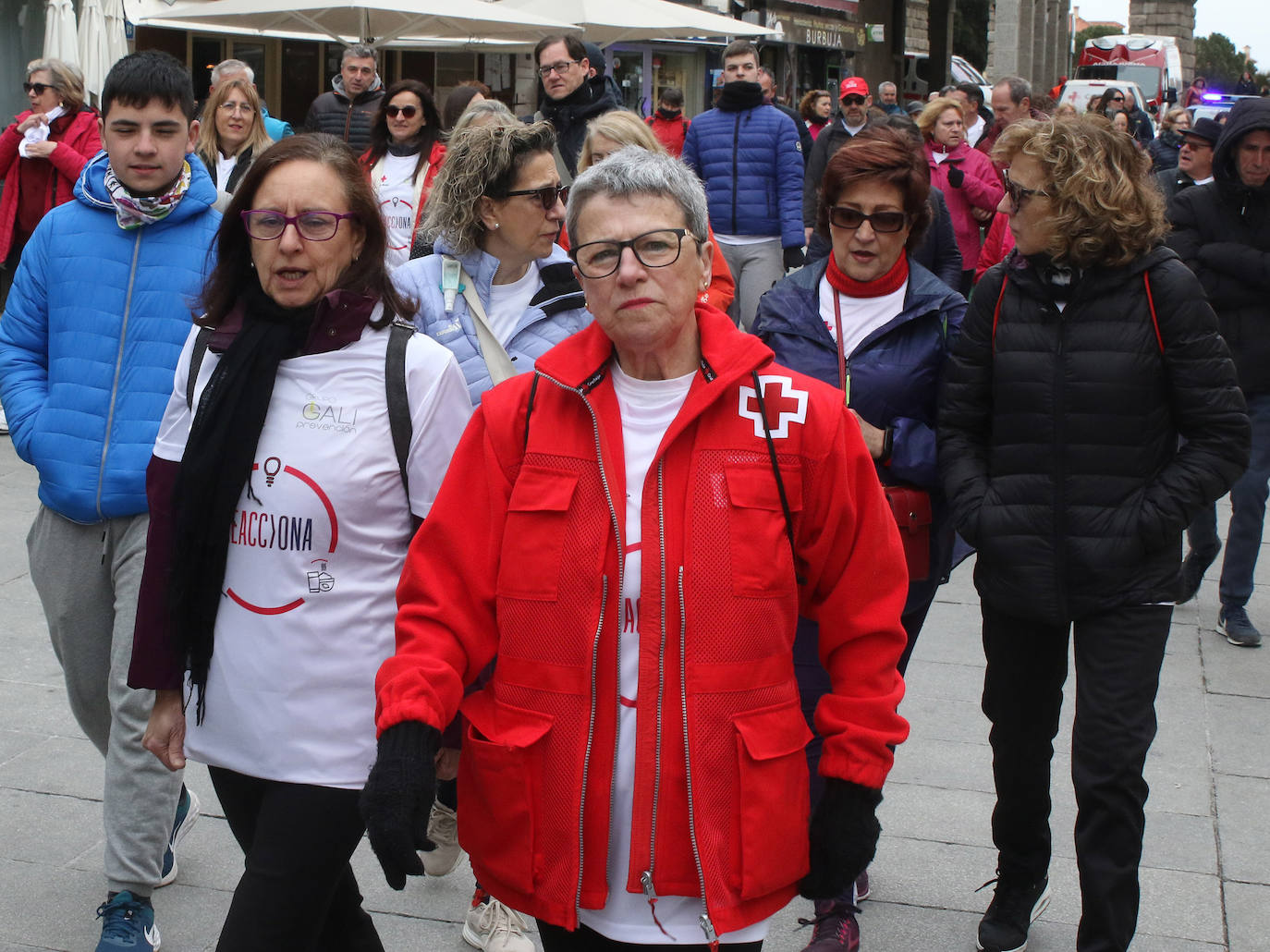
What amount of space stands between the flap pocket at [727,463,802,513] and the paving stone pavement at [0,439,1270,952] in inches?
75.2

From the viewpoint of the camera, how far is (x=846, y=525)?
2529 mm

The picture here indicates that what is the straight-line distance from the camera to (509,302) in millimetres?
4004

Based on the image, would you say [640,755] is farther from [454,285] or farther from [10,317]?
[10,317]

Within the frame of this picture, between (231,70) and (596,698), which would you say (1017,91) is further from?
(596,698)

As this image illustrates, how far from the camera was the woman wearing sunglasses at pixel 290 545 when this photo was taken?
2.83 meters

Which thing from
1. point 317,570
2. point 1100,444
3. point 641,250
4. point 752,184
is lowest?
point 317,570

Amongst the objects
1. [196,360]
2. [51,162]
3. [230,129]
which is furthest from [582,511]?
[51,162]

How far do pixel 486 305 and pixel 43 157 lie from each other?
20.5 feet

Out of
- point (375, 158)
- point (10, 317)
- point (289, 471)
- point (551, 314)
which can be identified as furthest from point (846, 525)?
point (375, 158)

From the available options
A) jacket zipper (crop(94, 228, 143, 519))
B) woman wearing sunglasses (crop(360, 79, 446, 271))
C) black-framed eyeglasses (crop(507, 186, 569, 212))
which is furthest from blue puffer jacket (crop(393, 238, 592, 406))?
woman wearing sunglasses (crop(360, 79, 446, 271))

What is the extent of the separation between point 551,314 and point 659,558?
1.66m

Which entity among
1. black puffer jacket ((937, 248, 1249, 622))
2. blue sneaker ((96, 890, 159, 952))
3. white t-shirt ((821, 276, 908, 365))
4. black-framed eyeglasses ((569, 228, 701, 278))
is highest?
black-framed eyeglasses ((569, 228, 701, 278))

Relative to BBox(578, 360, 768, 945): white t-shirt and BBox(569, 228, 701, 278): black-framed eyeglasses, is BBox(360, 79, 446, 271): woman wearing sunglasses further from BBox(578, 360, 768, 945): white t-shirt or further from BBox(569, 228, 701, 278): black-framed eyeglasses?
BBox(578, 360, 768, 945): white t-shirt

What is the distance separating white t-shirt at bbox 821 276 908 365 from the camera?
3.88m
